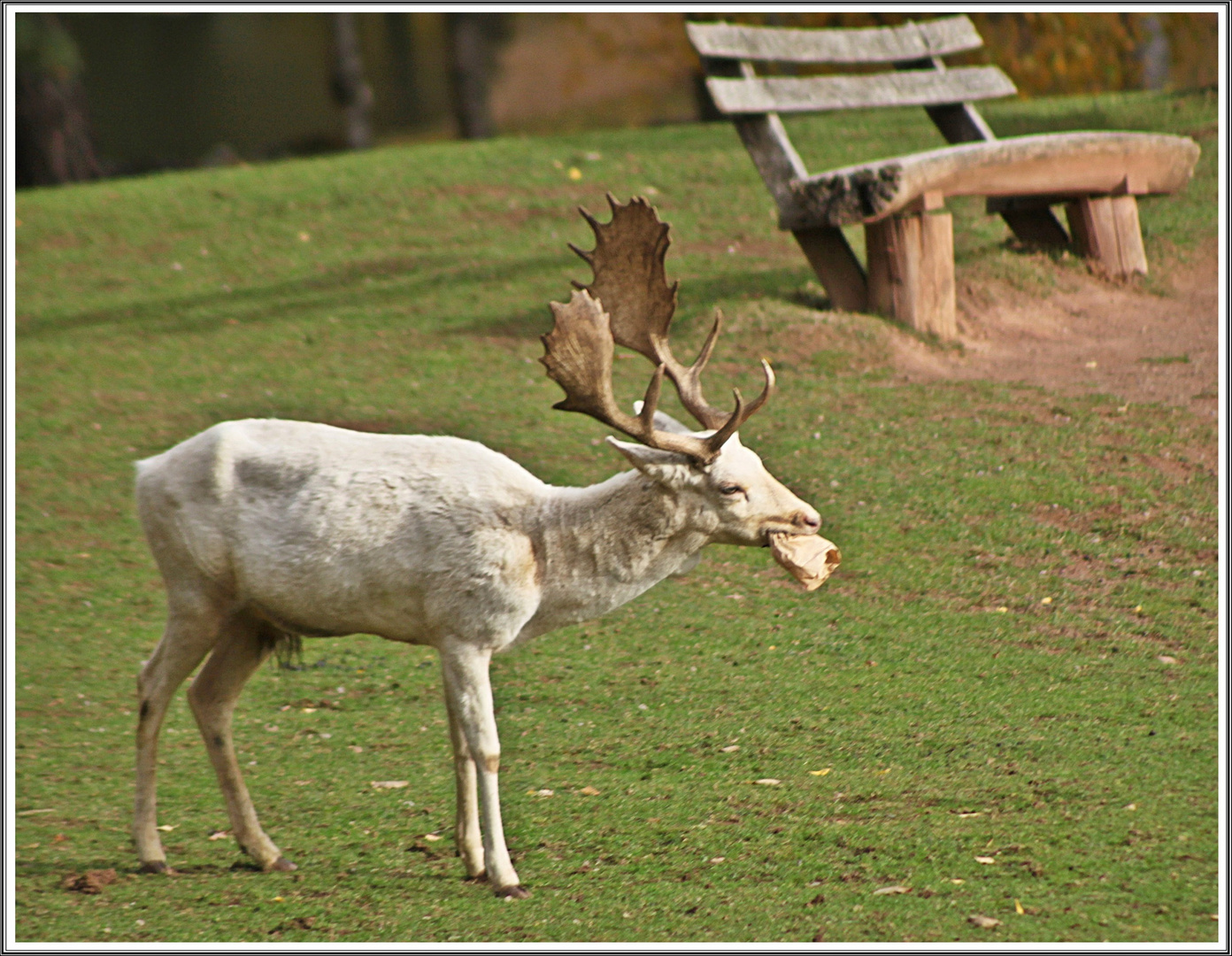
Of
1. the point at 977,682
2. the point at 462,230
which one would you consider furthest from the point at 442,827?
the point at 462,230

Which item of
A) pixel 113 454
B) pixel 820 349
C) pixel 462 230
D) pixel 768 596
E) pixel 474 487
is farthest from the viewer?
pixel 462 230

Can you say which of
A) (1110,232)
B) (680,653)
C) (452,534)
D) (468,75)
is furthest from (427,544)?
(468,75)

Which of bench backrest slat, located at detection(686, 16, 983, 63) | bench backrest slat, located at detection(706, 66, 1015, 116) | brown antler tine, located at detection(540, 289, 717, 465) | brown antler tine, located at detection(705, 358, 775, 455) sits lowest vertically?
brown antler tine, located at detection(705, 358, 775, 455)

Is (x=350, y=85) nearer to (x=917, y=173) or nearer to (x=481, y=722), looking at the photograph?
(x=917, y=173)

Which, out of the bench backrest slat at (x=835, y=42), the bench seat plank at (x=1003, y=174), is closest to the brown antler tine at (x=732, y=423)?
the bench seat plank at (x=1003, y=174)

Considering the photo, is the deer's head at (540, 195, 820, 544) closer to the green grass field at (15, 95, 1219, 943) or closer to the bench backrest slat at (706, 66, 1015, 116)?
the green grass field at (15, 95, 1219, 943)

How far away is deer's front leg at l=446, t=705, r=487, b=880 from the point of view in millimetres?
5617

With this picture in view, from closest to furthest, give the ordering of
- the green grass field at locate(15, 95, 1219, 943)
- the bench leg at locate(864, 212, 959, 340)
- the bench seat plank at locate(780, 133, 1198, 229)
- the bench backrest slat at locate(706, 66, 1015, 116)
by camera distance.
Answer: the green grass field at locate(15, 95, 1219, 943)
the bench seat plank at locate(780, 133, 1198, 229)
the bench leg at locate(864, 212, 959, 340)
the bench backrest slat at locate(706, 66, 1015, 116)

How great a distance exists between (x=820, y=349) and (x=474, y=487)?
643 cm

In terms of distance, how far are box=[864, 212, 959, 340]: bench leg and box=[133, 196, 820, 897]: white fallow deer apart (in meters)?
6.09

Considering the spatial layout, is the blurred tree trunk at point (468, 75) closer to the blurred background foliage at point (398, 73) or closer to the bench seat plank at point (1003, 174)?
the blurred background foliage at point (398, 73)

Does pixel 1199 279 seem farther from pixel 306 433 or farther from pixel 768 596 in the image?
pixel 306 433

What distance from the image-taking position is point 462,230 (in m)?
14.9

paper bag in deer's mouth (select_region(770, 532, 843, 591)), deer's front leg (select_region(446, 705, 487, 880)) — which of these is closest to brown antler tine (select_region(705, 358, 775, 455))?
paper bag in deer's mouth (select_region(770, 532, 843, 591))
